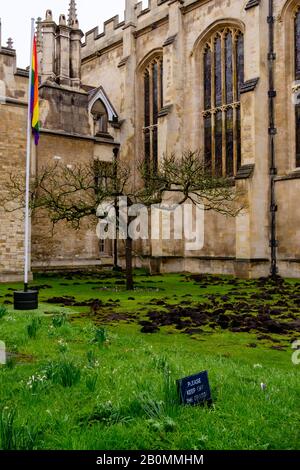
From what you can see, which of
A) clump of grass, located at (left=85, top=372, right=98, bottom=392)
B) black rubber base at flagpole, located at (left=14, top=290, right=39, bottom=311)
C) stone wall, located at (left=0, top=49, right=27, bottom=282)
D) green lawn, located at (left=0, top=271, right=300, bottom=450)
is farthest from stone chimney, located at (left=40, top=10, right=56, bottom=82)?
clump of grass, located at (left=85, top=372, right=98, bottom=392)

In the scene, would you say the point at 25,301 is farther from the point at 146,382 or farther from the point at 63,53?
the point at 63,53

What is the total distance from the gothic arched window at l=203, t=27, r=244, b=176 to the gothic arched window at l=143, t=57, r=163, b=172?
3721 mm

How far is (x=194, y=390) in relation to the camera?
153 inches

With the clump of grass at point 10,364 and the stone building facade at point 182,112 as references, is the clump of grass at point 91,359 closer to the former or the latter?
the clump of grass at point 10,364

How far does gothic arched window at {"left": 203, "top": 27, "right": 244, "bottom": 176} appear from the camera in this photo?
22.9m

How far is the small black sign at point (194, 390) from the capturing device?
3.84 meters

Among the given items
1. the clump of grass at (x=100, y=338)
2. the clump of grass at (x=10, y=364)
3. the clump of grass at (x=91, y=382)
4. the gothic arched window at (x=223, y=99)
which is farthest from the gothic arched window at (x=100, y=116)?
the clump of grass at (x=91, y=382)

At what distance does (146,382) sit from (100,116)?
25.1 meters

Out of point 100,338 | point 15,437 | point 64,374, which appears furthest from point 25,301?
point 15,437

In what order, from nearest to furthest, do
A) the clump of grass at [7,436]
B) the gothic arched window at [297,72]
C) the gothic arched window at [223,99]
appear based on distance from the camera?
the clump of grass at [7,436] < the gothic arched window at [297,72] < the gothic arched window at [223,99]

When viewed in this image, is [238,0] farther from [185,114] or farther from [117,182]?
[117,182]

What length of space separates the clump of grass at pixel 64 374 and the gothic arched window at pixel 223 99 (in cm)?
1920

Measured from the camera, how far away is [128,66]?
28438 mm

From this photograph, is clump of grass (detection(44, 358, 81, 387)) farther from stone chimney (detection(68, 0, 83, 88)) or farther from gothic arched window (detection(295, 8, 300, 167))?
stone chimney (detection(68, 0, 83, 88))
